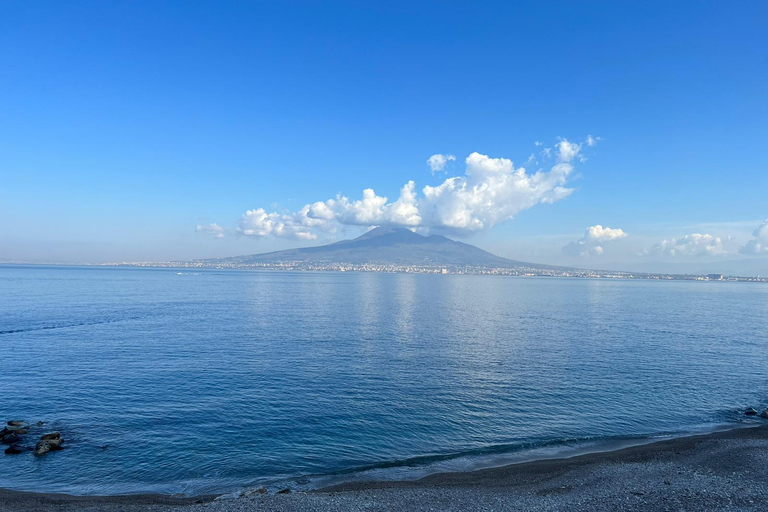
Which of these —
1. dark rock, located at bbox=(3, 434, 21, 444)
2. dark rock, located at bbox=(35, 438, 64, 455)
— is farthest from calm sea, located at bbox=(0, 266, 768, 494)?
dark rock, located at bbox=(3, 434, 21, 444)

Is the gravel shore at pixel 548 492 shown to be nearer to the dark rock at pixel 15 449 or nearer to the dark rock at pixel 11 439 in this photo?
the dark rock at pixel 15 449

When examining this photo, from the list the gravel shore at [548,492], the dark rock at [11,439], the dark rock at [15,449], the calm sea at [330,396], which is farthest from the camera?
the dark rock at [11,439]

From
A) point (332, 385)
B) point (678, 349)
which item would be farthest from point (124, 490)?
point (678, 349)

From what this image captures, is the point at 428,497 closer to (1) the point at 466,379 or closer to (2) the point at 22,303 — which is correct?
(1) the point at 466,379

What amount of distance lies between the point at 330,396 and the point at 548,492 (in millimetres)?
18068

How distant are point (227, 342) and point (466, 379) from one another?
102 ft

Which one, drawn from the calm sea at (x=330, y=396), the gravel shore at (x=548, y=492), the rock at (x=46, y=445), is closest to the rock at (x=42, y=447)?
the rock at (x=46, y=445)

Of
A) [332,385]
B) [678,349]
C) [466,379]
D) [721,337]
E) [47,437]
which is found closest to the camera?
[47,437]

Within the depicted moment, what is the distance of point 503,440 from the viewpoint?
2756 centimetres

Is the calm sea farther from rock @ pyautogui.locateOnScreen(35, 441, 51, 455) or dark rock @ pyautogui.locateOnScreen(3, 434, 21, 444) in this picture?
dark rock @ pyautogui.locateOnScreen(3, 434, 21, 444)

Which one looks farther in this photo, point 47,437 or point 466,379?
point 466,379

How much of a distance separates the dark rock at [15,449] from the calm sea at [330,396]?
29 cm

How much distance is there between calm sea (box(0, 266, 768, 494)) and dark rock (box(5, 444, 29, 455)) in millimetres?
289

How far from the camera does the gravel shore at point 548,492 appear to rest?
18812 millimetres
